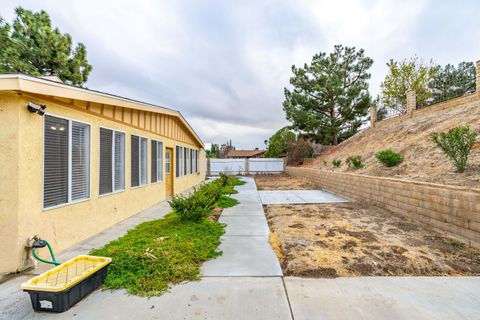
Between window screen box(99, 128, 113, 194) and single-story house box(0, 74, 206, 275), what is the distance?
0.02m

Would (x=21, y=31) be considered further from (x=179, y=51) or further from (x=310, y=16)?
(x=310, y=16)

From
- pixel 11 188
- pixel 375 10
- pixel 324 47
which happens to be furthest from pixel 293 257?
pixel 324 47

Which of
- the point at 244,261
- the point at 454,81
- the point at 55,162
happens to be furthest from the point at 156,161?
the point at 454,81

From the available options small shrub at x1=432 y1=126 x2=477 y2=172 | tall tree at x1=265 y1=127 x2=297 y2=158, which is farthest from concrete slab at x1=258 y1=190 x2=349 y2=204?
tall tree at x1=265 y1=127 x2=297 y2=158

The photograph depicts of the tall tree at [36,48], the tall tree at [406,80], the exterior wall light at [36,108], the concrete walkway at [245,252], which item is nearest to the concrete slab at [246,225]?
the concrete walkway at [245,252]

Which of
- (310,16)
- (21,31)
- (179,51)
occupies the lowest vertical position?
(179,51)

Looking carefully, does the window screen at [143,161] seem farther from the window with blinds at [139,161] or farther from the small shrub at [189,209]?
the small shrub at [189,209]

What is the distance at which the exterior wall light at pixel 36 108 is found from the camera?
10.2ft

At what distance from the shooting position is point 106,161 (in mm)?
4973

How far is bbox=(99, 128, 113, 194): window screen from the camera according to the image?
15.7ft

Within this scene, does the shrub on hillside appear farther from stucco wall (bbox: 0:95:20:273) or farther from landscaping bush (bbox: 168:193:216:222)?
stucco wall (bbox: 0:95:20:273)

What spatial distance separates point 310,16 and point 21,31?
15.2 m

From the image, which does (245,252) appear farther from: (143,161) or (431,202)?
(143,161)

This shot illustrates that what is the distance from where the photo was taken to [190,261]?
3143 mm
